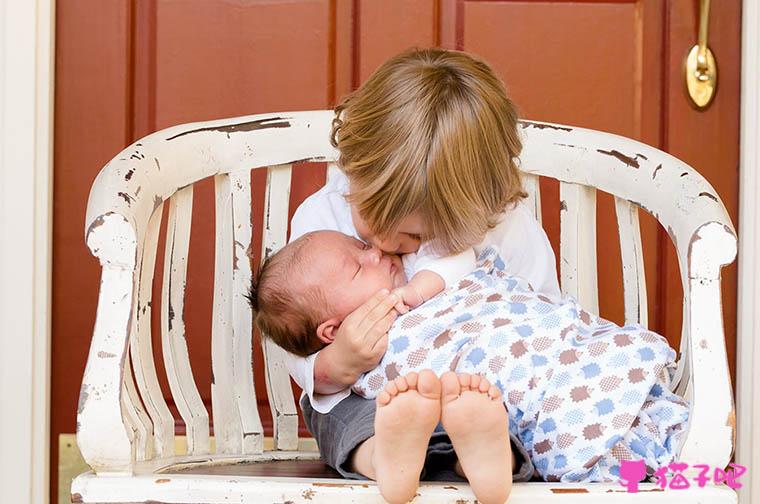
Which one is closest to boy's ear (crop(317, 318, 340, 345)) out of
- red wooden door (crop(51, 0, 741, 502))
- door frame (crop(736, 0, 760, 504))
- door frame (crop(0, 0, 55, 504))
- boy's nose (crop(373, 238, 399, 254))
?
boy's nose (crop(373, 238, 399, 254))

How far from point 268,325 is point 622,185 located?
51 cm

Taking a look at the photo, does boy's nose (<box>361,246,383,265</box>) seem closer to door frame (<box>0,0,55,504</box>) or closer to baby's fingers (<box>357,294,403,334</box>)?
baby's fingers (<box>357,294,403,334</box>)

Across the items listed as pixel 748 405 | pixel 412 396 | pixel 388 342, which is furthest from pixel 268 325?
pixel 748 405

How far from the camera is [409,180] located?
43.8 inches

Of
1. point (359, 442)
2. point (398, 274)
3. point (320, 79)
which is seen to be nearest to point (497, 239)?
point (398, 274)

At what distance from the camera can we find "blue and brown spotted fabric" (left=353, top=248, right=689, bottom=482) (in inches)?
41.4

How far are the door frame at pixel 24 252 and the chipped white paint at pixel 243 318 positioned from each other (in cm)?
48

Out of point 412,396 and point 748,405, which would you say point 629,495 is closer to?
point 412,396

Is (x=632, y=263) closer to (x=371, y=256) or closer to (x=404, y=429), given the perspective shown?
(x=371, y=256)

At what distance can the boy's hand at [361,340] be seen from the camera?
3.74 feet

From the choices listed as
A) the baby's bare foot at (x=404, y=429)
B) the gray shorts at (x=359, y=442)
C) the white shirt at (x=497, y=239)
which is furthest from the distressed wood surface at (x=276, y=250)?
the baby's bare foot at (x=404, y=429)

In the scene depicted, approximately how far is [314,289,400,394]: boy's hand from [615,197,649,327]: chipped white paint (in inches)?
16.6

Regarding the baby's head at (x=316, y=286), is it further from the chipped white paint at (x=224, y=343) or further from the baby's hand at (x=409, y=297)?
the chipped white paint at (x=224, y=343)

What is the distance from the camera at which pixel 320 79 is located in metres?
1.84
